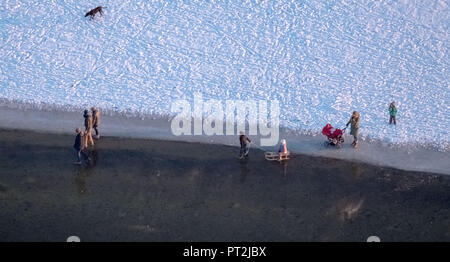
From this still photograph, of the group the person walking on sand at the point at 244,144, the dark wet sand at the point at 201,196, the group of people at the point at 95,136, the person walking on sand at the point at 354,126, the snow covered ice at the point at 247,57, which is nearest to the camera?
the dark wet sand at the point at 201,196

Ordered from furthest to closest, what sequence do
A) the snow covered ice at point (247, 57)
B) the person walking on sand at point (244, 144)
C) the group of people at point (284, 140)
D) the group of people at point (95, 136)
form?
the snow covered ice at point (247, 57) → the group of people at point (284, 140) → the person walking on sand at point (244, 144) → the group of people at point (95, 136)

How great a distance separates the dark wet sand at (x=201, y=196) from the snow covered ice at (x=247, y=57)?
3261 millimetres

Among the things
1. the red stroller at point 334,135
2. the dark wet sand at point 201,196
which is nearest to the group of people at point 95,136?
the dark wet sand at point 201,196

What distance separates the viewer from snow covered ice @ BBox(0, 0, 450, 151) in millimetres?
24109

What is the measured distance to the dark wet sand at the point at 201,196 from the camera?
15977 mm

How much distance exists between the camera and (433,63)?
26.3m

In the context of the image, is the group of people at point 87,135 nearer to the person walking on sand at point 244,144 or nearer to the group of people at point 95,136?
the group of people at point 95,136

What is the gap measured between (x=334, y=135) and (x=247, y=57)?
7.59 m

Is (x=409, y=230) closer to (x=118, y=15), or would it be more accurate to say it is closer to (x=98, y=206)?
(x=98, y=206)
